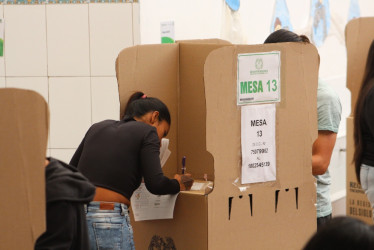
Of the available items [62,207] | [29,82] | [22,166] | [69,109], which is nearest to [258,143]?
[62,207]

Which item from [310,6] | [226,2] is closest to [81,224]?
[226,2]

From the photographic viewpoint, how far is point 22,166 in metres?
2.16

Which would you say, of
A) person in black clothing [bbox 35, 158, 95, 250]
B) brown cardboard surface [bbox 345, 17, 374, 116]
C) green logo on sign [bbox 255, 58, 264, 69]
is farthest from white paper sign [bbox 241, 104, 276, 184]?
person in black clothing [bbox 35, 158, 95, 250]

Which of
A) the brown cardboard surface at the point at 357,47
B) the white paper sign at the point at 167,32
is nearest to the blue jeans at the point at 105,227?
the brown cardboard surface at the point at 357,47

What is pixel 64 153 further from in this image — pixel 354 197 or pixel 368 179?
pixel 368 179

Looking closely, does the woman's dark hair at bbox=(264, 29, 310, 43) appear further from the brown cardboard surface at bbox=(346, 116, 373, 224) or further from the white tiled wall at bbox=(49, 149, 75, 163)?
the white tiled wall at bbox=(49, 149, 75, 163)

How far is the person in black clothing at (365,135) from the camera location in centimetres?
341

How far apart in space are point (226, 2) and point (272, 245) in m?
2.33

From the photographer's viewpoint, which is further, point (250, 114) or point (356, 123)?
point (356, 123)

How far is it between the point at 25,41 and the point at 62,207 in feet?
Result: 8.59

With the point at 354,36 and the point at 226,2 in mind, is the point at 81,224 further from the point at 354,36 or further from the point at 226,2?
the point at 226,2

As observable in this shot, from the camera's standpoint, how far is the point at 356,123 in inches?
138

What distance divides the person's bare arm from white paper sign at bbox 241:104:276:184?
316mm

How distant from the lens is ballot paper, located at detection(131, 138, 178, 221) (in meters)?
3.41
